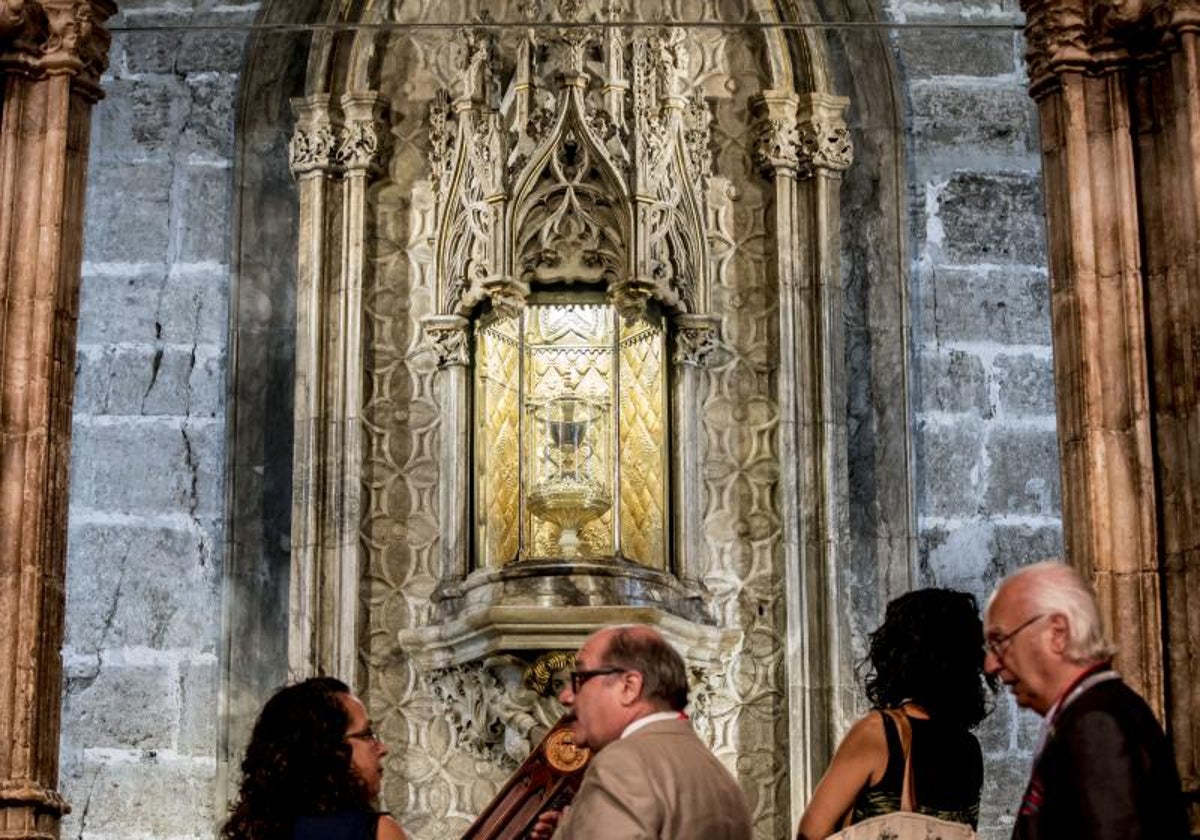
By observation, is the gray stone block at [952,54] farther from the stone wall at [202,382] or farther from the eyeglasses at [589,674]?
the eyeglasses at [589,674]

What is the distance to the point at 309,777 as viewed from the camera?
4.93 m

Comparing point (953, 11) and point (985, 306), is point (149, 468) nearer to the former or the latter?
point (985, 306)

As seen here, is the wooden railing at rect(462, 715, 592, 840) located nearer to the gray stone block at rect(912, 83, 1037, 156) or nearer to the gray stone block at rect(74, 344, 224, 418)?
the gray stone block at rect(74, 344, 224, 418)

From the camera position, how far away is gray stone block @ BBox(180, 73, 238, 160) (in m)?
10.4

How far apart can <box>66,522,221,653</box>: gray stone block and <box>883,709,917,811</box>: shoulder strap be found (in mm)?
4967

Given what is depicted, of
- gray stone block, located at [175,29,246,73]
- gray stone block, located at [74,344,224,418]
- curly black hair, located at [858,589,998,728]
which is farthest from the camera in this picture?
gray stone block, located at [175,29,246,73]

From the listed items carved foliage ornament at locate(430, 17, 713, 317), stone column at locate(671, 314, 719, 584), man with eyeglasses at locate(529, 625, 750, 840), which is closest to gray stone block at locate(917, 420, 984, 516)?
Answer: stone column at locate(671, 314, 719, 584)

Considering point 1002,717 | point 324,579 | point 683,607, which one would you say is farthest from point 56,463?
point 1002,717

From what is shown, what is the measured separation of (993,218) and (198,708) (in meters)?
4.28

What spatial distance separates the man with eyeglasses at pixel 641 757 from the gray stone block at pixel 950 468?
5.25 meters

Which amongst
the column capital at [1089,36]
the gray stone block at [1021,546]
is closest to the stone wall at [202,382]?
the gray stone block at [1021,546]

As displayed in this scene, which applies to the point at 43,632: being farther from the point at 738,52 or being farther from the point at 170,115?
the point at 738,52

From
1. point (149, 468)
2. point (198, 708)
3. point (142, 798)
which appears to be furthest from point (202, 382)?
point (142, 798)

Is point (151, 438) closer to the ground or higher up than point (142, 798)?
higher up
